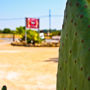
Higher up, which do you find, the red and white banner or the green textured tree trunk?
the red and white banner

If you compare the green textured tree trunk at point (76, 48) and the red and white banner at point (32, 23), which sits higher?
the red and white banner at point (32, 23)

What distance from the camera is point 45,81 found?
23.1 ft

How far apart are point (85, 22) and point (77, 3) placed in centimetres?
13

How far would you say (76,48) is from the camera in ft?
3.01

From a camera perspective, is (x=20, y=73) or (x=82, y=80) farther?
(x=20, y=73)

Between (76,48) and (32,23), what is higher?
(32,23)

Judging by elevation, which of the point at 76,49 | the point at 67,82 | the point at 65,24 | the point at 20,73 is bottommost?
the point at 20,73

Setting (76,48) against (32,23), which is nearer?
(76,48)

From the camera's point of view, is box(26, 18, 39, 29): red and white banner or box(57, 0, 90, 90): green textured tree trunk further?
box(26, 18, 39, 29): red and white banner

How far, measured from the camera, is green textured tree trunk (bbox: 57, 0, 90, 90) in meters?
0.81

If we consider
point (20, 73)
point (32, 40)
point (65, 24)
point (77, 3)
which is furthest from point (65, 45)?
→ point (32, 40)

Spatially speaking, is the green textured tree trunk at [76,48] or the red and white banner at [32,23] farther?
the red and white banner at [32,23]

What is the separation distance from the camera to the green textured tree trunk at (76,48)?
0.81 metres

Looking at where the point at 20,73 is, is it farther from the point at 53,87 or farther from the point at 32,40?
the point at 32,40
